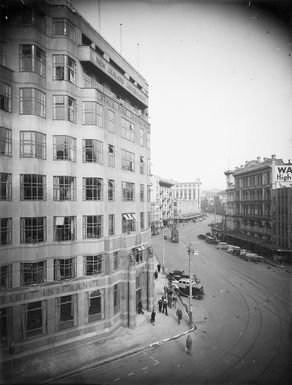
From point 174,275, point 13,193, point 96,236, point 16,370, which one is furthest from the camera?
point 174,275

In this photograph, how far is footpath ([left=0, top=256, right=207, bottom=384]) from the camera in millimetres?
16531

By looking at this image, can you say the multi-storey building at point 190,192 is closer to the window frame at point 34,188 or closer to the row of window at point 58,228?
the row of window at point 58,228

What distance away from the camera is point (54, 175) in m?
19.8

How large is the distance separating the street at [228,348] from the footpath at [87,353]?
70 centimetres

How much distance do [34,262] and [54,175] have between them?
241 inches

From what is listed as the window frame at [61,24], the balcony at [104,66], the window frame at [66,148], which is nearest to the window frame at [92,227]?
the window frame at [66,148]

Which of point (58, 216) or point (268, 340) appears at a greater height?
point (58, 216)

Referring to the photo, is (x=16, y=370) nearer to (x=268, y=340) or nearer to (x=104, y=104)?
(x=268, y=340)

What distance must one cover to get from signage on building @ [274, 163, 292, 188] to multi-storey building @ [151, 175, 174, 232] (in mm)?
46391

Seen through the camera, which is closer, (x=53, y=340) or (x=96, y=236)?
(x=53, y=340)

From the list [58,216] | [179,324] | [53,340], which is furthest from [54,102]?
[179,324]

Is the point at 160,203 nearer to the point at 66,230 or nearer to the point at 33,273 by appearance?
the point at 66,230

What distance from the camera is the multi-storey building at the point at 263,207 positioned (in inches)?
1847

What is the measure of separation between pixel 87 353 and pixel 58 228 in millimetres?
8865
